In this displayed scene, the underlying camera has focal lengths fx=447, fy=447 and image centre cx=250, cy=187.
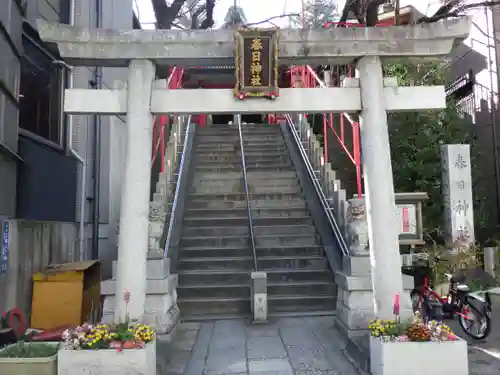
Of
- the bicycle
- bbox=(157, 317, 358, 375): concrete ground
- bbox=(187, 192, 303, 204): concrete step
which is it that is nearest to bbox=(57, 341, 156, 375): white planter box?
bbox=(157, 317, 358, 375): concrete ground

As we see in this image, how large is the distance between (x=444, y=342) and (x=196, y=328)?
4219 mm

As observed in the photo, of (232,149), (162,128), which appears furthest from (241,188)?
(162,128)

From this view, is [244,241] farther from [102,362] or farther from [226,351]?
[102,362]

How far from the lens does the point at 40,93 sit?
868cm

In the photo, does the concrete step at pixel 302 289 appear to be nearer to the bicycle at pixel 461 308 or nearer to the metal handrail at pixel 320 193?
the metal handrail at pixel 320 193

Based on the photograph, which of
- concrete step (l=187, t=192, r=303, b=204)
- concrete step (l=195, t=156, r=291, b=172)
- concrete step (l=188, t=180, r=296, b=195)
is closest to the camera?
concrete step (l=187, t=192, r=303, b=204)

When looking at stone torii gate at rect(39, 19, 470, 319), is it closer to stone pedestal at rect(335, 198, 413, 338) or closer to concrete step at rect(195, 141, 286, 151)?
stone pedestal at rect(335, 198, 413, 338)

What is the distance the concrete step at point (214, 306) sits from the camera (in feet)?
28.1

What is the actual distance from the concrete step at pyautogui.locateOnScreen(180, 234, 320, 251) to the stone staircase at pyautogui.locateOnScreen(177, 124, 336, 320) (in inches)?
0.9

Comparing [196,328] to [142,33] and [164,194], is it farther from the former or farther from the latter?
[142,33]

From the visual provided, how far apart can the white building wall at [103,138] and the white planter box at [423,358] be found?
24.1ft

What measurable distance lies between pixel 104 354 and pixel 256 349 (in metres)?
2.36

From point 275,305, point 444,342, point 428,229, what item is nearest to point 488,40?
point 428,229

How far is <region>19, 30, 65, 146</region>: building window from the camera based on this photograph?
7953mm
